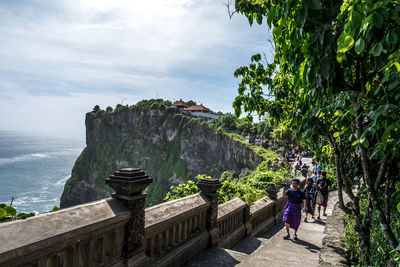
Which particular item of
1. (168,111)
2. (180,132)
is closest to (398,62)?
(180,132)

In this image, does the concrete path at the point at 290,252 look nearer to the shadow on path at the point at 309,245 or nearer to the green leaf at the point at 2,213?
the shadow on path at the point at 309,245

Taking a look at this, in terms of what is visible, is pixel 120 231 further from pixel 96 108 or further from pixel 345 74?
pixel 96 108

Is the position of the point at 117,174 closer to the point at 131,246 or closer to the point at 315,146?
the point at 131,246

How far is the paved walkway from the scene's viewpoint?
16.3 feet

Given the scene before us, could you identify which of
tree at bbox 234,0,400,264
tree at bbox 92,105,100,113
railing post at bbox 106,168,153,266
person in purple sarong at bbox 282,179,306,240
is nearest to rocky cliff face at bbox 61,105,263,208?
tree at bbox 92,105,100,113

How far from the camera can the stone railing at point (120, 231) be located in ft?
7.74

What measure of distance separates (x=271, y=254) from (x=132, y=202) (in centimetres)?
354

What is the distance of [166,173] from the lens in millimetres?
74000

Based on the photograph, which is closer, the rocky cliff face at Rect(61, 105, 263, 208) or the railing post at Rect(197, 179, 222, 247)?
the railing post at Rect(197, 179, 222, 247)

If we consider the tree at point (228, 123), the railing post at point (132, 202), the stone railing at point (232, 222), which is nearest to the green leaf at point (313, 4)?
the railing post at point (132, 202)

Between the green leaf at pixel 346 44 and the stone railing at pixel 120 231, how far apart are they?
2.82 m

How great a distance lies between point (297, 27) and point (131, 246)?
337 cm

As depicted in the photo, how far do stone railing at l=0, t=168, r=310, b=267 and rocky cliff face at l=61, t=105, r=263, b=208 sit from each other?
4197 centimetres

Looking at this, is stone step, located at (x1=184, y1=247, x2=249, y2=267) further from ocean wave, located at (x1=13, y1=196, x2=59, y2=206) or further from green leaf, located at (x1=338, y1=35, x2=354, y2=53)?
ocean wave, located at (x1=13, y1=196, x2=59, y2=206)
